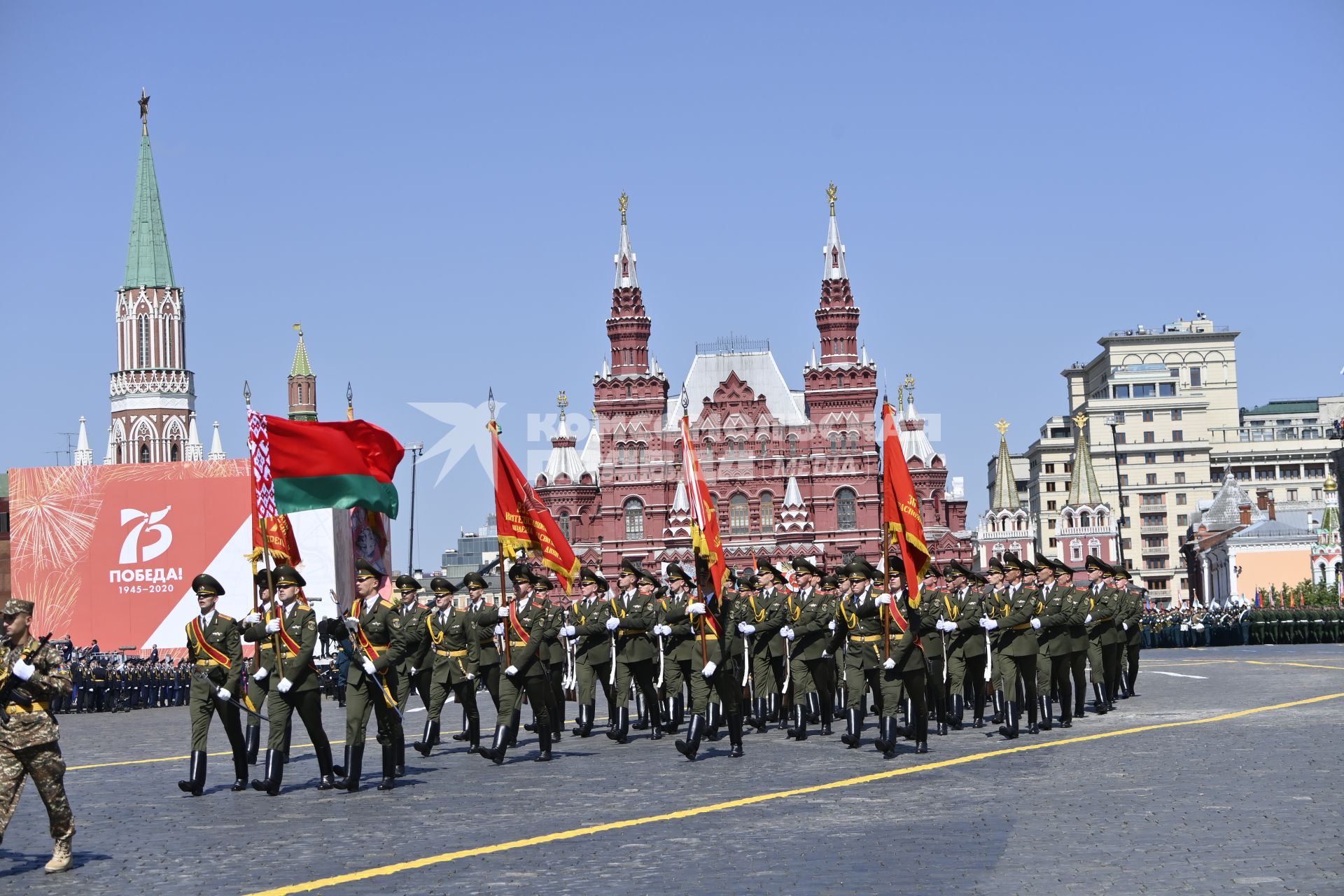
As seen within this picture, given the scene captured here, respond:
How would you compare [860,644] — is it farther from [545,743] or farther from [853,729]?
[545,743]

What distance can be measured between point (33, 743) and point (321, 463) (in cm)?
814

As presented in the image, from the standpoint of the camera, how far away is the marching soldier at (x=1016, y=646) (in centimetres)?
1914

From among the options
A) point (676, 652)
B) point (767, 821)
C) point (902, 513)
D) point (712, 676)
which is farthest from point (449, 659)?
point (767, 821)

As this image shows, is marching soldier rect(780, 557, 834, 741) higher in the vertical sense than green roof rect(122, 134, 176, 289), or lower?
lower

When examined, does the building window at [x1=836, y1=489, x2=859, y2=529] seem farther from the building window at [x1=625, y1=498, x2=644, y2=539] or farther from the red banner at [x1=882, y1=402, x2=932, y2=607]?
the red banner at [x1=882, y1=402, x2=932, y2=607]

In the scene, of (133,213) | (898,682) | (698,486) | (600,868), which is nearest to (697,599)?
(698,486)


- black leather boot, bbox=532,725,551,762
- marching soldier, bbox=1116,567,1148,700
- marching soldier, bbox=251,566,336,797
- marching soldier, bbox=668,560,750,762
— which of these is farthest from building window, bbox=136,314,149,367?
marching soldier, bbox=251,566,336,797

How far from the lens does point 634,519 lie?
103m

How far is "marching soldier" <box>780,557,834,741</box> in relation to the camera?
1977 centimetres

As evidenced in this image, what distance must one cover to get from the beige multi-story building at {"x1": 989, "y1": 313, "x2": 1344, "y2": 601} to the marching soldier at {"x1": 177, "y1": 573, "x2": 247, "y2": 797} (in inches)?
4544

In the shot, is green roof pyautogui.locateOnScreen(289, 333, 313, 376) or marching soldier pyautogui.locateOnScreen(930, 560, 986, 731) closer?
marching soldier pyautogui.locateOnScreen(930, 560, 986, 731)

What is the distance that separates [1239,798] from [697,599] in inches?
270

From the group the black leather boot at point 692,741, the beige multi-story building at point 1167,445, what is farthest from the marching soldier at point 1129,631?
the beige multi-story building at point 1167,445

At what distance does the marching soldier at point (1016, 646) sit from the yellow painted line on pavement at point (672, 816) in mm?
670
